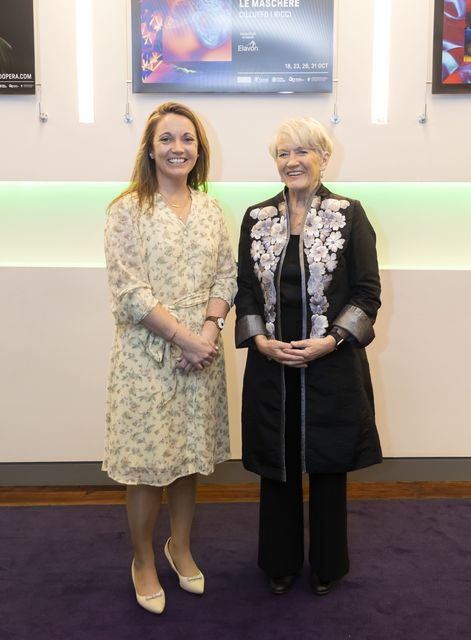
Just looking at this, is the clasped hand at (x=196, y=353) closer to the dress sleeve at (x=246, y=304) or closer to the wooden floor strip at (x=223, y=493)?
the dress sleeve at (x=246, y=304)

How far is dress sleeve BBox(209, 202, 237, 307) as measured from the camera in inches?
92.0

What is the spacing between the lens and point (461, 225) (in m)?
3.40

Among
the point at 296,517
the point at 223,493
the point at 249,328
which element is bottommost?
the point at 223,493

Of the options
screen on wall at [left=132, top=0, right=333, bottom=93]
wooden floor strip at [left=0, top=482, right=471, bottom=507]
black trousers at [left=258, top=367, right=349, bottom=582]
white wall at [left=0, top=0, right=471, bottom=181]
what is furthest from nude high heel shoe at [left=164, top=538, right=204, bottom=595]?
screen on wall at [left=132, top=0, right=333, bottom=93]

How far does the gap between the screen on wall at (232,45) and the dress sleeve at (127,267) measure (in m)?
1.23

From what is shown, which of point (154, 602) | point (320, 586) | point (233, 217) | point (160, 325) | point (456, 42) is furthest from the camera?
point (233, 217)

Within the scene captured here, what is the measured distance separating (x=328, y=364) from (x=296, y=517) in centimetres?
55

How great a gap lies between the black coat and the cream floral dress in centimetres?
19

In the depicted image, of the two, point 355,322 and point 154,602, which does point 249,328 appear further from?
point 154,602

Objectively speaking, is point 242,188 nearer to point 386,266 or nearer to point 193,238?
point 386,266

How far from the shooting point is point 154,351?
2.20 meters

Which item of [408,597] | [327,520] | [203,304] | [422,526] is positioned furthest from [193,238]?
[422,526]

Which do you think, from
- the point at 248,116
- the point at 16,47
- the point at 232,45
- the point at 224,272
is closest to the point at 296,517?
the point at 224,272

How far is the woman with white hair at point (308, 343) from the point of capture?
2205 millimetres
